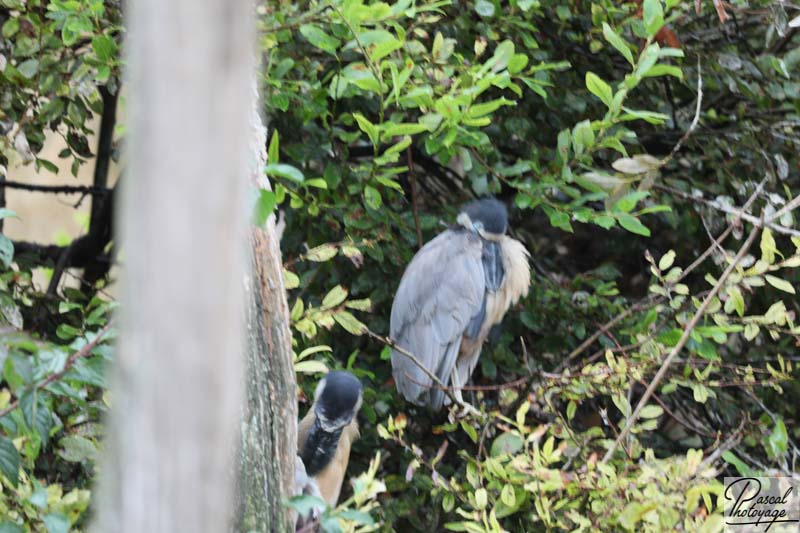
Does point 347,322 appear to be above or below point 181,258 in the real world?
below

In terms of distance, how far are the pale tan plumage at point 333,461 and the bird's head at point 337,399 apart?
0.11 m

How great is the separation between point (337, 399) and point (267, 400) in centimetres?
101

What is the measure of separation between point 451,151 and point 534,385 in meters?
0.77

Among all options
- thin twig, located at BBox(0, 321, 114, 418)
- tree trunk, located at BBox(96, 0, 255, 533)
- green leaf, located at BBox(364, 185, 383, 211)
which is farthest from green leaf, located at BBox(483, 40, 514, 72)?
tree trunk, located at BBox(96, 0, 255, 533)

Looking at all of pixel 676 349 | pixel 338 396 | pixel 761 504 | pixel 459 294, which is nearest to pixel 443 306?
pixel 459 294

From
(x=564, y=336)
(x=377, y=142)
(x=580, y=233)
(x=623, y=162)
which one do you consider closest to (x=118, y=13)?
(x=377, y=142)

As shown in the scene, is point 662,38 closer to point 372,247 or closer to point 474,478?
point 372,247

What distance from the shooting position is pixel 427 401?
3672 mm

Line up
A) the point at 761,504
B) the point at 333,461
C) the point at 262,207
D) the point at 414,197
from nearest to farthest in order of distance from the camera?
the point at 262,207 < the point at 761,504 < the point at 333,461 < the point at 414,197

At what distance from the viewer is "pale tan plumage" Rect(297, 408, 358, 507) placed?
10.4ft

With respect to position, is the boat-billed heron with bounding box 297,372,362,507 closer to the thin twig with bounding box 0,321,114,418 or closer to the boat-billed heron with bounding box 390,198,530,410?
the boat-billed heron with bounding box 390,198,530,410

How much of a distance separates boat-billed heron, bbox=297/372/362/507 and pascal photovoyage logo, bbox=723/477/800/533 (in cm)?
111

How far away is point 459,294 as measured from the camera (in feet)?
13.2

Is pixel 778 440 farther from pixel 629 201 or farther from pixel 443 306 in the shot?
pixel 443 306
